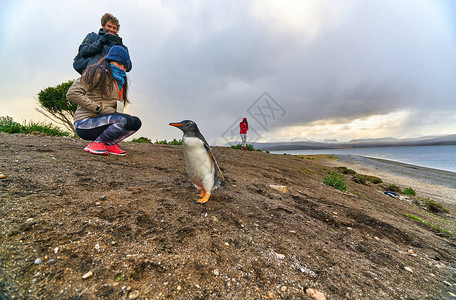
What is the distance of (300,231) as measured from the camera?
2.35 metres

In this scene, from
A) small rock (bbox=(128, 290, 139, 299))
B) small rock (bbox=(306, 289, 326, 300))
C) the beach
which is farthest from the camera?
the beach

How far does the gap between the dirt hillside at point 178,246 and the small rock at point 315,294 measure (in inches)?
1.5

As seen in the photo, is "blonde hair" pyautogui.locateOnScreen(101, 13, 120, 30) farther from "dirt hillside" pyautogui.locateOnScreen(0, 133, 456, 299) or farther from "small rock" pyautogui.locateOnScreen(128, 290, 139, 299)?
"small rock" pyautogui.locateOnScreen(128, 290, 139, 299)

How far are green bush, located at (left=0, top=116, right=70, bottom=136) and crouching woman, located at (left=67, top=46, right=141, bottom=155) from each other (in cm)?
559

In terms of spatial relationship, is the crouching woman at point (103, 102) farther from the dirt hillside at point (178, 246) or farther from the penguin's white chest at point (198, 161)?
the penguin's white chest at point (198, 161)

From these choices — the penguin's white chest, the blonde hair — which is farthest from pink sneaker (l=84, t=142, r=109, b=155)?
the blonde hair

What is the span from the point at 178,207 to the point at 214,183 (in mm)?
731

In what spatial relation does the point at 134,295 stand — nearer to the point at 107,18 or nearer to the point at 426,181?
the point at 107,18

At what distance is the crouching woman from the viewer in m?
3.42

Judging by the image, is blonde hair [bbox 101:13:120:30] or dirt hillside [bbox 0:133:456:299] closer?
→ dirt hillside [bbox 0:133:456:299]

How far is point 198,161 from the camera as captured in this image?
8.77ft

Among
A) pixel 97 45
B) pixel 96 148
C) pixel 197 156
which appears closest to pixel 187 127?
pixel 197 156

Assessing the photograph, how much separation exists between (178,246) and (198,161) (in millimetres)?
1248

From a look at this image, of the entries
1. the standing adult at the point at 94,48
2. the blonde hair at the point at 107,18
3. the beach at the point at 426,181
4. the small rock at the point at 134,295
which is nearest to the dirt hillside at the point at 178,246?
the small rock at the point at 134,295
